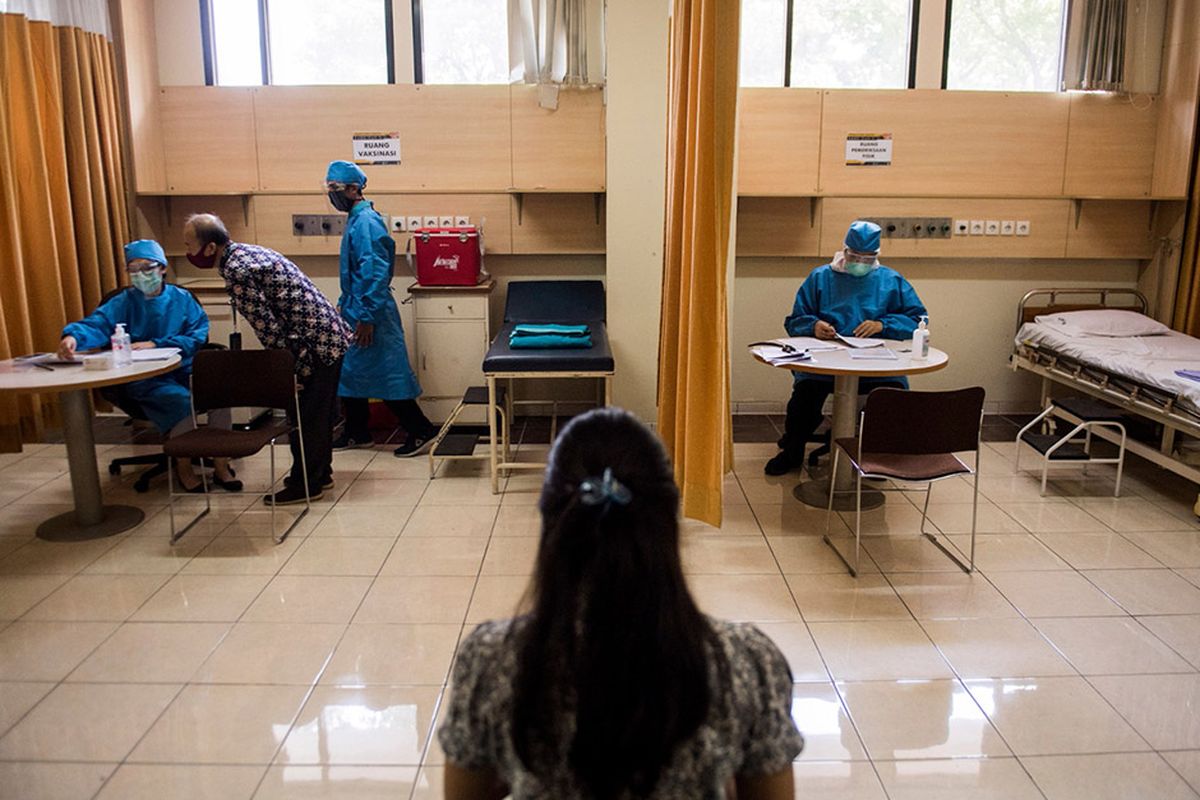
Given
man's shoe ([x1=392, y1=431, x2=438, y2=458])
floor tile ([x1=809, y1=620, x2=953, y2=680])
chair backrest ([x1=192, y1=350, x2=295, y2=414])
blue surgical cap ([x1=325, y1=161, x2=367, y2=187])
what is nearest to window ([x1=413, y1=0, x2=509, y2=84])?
blue surgical cap ([x1=325, y1=161, x2=367, y2=187])

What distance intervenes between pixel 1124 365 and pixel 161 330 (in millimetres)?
4826

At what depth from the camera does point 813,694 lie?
2.71 metres

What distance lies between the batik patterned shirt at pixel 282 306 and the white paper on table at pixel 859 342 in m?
2.46

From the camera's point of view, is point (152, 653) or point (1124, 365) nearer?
point (152, 653)

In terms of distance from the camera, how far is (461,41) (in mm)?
5680

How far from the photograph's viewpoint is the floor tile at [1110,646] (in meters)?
2.89

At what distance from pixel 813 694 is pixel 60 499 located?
3.72 m

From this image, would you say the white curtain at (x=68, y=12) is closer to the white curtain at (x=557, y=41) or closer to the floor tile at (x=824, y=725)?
the white curtain at (x=557, y=41)

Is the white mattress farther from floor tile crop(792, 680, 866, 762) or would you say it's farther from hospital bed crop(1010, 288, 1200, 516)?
floor tile crop(792, 680, 866, 762)

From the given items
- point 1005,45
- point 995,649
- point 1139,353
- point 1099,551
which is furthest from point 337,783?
point 1005,45

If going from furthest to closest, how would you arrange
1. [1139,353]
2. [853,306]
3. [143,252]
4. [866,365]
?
[1139,353]
[853,306]
[143,252]
[866,365]

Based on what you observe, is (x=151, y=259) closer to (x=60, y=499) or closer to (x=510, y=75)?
(x=60, y=499)

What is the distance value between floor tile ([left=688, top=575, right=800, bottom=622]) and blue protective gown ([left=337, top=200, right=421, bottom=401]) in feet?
7.85

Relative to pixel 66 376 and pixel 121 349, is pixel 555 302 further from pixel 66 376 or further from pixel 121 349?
pixel 66 376
